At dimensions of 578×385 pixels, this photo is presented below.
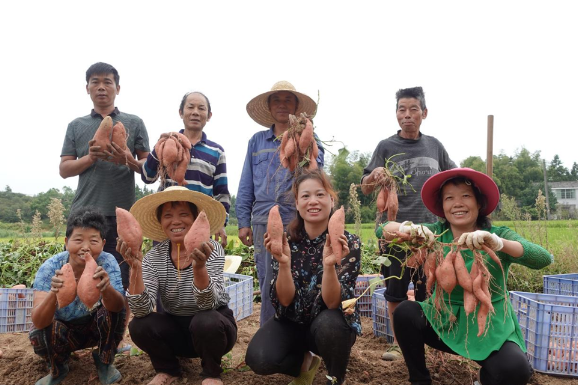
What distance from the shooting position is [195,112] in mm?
3062

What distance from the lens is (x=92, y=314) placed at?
248cm

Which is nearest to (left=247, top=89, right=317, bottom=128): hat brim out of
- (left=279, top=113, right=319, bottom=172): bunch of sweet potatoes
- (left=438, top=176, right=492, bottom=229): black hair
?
(left=279, top=113, right=319, bottom=172): bunch of sweet potatoes

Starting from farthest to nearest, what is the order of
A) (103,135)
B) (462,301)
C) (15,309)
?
(15,309) → (103,135) → (462,301)

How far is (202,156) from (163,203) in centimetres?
64

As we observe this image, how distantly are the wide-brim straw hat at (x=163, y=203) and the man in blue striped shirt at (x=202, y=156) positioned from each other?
0.33m

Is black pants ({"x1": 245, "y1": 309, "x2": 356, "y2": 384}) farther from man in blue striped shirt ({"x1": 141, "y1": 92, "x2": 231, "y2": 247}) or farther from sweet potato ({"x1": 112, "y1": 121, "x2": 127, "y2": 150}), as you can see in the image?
sweet potato ({"x1": 112, "y1": 121, "x2": 127, "y2": 150})

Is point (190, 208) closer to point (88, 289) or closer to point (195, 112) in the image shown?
point (88, 289)

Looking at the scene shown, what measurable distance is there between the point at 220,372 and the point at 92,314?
2.72ft

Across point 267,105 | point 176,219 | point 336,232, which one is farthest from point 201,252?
point 267,105

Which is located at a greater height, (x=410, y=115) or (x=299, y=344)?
(x=410, y=115)

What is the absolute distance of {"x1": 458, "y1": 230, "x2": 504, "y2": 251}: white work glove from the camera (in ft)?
6.43

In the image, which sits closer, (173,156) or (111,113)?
(173,156)

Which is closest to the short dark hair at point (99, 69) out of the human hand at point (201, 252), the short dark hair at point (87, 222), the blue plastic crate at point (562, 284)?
the short dark hair at point (87, 222)

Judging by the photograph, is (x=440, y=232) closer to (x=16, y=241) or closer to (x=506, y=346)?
(x=506, y=346)
